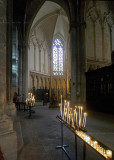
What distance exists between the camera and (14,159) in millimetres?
2832

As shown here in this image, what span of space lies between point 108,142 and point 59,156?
1.55 metres

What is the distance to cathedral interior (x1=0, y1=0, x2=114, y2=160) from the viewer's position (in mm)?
3260

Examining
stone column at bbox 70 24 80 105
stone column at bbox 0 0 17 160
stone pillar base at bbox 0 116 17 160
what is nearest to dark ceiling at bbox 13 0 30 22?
stone column at bbox 70 24 80 105

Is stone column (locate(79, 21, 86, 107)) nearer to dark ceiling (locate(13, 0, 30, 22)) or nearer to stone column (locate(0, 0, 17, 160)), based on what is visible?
dark ceiling (locate(13, 0, 30, 22))

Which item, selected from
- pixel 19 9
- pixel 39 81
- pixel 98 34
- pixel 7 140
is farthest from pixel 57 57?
pixel 7 140

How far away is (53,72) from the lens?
86.7ft

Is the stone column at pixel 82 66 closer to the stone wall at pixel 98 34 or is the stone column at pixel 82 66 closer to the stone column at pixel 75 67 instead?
the stone column at pixel 75 67

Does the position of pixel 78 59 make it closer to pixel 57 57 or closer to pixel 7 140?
pixel 7 140

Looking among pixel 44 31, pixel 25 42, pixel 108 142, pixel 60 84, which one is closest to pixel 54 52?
pixel 44 31

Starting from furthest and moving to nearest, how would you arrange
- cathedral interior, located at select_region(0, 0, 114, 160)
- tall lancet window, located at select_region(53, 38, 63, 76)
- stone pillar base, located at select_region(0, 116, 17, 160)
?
tall lancet window, located at select_region(53, 38, 63, 76), cathedral interior, located at select_region(0, 0, 114, 160), stone pillar base, located at select_region(0, 116, 17, 160)

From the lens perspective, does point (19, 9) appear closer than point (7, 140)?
No

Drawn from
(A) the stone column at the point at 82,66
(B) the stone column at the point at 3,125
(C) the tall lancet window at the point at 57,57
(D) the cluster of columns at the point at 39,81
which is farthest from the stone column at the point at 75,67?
(C) the tall lancet window at the point at 57,57

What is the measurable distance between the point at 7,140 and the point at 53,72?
77.9 feet

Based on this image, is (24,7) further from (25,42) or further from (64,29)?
(64,29)
